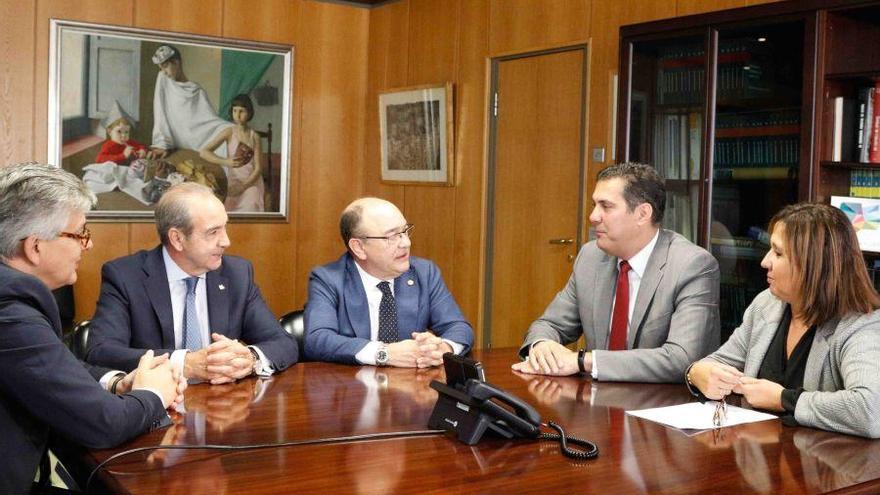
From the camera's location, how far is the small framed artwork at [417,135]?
652 cm

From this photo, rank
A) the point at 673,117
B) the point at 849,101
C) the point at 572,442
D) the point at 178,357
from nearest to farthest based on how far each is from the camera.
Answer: the point at 572,442, the point at 178,357, the point at 849,101, the point at 673,117

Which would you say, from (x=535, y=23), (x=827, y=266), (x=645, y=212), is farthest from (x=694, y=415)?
(x=535, y=23)

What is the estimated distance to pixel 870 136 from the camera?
373 centimetres

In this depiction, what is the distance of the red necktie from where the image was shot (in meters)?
3.36

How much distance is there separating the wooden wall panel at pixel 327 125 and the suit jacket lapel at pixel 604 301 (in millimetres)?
4028

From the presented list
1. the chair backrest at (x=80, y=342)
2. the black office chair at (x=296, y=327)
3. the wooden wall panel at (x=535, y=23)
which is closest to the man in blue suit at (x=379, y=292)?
the black office chair at (x=296, y=327)

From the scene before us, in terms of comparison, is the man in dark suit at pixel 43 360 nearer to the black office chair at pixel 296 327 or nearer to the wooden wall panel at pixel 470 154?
the black office chair at pixel 296 327

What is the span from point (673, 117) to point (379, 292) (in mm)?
1705

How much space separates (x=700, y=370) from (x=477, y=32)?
157 inches

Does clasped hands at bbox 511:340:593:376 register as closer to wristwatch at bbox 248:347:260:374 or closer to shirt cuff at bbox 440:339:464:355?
shirt cuff at bbox 440:339:464:355

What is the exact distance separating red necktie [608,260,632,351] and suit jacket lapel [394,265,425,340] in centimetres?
73

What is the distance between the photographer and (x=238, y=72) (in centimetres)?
675

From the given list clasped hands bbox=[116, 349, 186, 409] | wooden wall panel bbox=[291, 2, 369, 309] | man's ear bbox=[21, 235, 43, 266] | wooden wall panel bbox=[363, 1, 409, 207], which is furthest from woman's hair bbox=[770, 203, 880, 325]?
wooden wall panel bbox=[291, 2, 369, 309]

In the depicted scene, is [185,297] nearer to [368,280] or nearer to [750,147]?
[368,280]
